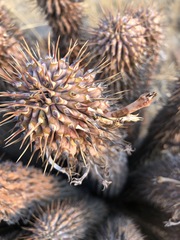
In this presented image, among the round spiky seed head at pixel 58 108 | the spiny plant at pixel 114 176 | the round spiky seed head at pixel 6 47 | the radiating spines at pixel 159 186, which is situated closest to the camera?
the round spiky seed head at pixel 58 108

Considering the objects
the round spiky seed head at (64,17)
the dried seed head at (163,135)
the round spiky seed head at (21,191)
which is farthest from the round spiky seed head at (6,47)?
the dried seed head at (163,135)

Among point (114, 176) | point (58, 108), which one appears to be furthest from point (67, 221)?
point (58, 108)

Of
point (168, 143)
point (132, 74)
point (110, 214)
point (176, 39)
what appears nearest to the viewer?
point (132, 74)

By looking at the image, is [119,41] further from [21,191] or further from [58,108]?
[21,191]

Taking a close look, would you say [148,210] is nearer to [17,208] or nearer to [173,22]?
[17,208]

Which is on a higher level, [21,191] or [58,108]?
[58,108]

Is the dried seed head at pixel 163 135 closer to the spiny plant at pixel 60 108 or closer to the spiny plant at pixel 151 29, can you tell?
the spiny plant at pixel 151 29

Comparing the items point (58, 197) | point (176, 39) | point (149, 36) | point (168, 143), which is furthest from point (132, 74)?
point (176, 39)
